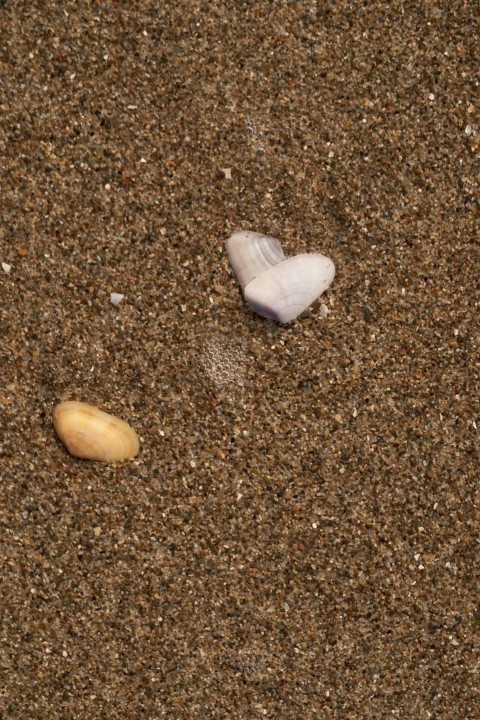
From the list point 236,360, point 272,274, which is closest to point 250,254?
point 272,274

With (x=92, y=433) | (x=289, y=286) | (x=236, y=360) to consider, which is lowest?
(x=92, y=433)

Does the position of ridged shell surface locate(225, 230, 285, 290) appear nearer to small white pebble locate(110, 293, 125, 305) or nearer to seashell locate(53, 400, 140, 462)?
small white pebble locate(110, 293, 125, 305)

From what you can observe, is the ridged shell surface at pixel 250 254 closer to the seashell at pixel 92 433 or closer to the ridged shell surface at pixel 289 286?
the ridged shell surface at pixel 289 286

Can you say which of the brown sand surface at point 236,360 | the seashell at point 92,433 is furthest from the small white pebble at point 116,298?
the seashell at point 92,433

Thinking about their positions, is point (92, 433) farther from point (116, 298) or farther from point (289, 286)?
point (289, 286)

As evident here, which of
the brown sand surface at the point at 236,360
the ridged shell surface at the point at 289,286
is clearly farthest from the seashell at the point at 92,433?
the ridged shell surface at the point at 289,286

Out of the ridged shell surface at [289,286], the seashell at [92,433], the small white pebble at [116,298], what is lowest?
the seashell at [92,433]

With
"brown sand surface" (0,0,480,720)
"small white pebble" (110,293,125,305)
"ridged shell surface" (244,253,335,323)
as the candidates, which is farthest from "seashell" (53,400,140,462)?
"ridged shell surface" (244,253,335,323)

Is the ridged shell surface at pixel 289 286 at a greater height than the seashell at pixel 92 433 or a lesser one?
greater
